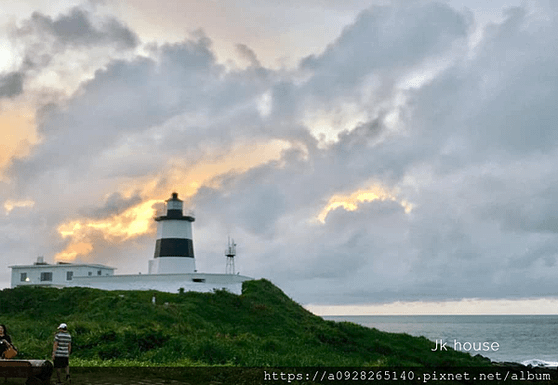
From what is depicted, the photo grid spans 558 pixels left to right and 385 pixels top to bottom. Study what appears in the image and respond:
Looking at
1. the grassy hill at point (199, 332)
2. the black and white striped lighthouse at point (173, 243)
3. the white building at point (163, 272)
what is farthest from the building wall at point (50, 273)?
the grassy hill at point (199, 332)

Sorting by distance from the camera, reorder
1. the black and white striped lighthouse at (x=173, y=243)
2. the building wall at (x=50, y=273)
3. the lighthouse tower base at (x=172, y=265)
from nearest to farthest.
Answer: the lighthouse tower base at (x=172, y=265) → the black and white striped lighthouse at (x=173, y=243) → the building wall at (x=50, y=273)

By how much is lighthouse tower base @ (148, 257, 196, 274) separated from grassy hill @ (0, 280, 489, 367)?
937 centimetres

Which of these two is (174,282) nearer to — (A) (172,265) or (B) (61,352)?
(A) (172,265)

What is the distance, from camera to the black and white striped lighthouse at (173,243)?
6338cm

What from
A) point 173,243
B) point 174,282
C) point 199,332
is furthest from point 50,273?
point 199,332

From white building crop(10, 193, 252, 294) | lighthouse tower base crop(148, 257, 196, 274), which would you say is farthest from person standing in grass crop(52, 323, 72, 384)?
lighthouse tower base crop(148, 257, 196, 274)

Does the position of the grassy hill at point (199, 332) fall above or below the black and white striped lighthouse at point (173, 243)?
below

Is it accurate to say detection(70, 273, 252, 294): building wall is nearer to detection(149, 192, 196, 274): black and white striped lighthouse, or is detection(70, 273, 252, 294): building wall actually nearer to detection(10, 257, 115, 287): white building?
detection(149, 192, 196, 274): black and white striped lighthouse

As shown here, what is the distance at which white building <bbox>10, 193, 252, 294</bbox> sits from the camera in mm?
56031

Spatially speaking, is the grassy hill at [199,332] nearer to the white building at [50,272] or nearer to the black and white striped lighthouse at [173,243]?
the black and white striped lighthouse at [173,243]

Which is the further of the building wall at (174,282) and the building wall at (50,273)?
the building wall at (50,273)

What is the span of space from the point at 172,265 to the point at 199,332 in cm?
2795

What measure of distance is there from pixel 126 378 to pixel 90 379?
116 cm

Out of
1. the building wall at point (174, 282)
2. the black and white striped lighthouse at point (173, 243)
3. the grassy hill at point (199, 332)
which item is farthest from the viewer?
the black and white striped lighthouse at point (173, 243)
